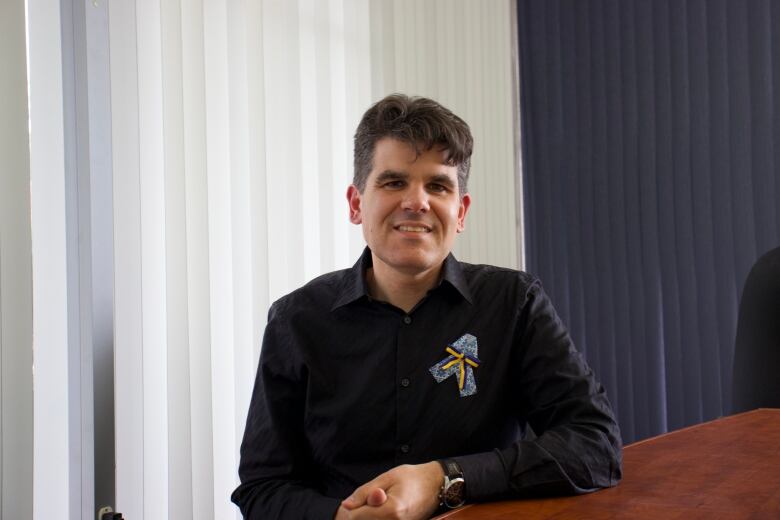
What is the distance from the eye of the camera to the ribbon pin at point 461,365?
1.55 m

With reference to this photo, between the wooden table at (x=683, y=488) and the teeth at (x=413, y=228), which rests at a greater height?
the teeth at (x=413, y=228)

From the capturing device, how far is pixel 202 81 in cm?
218

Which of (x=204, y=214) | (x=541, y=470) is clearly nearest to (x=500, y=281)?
(x=541, y=470)

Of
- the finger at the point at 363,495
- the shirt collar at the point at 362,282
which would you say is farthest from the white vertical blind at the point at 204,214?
the finger at the point at 363,495

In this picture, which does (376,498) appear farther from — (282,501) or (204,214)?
(204,214)

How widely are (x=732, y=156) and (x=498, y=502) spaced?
8.61ft

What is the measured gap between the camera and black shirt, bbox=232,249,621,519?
1507 mm

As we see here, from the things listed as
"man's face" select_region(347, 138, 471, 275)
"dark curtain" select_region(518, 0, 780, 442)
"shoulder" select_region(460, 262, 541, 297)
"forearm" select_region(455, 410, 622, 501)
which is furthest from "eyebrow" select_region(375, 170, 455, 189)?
"dark curtain" select_region(518, 0, 780, 442)

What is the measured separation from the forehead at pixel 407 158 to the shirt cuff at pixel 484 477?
A: 0.61 metres

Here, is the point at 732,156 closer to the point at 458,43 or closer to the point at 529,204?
the point at 529,204

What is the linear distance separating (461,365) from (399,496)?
1.40ft

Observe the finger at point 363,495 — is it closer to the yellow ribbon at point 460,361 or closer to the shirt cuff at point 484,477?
the shirt cuff at point 484,477

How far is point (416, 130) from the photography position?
5.21 feet

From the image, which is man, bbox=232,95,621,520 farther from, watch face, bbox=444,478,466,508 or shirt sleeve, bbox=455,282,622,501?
watch face, bbox=444,478,466,508
